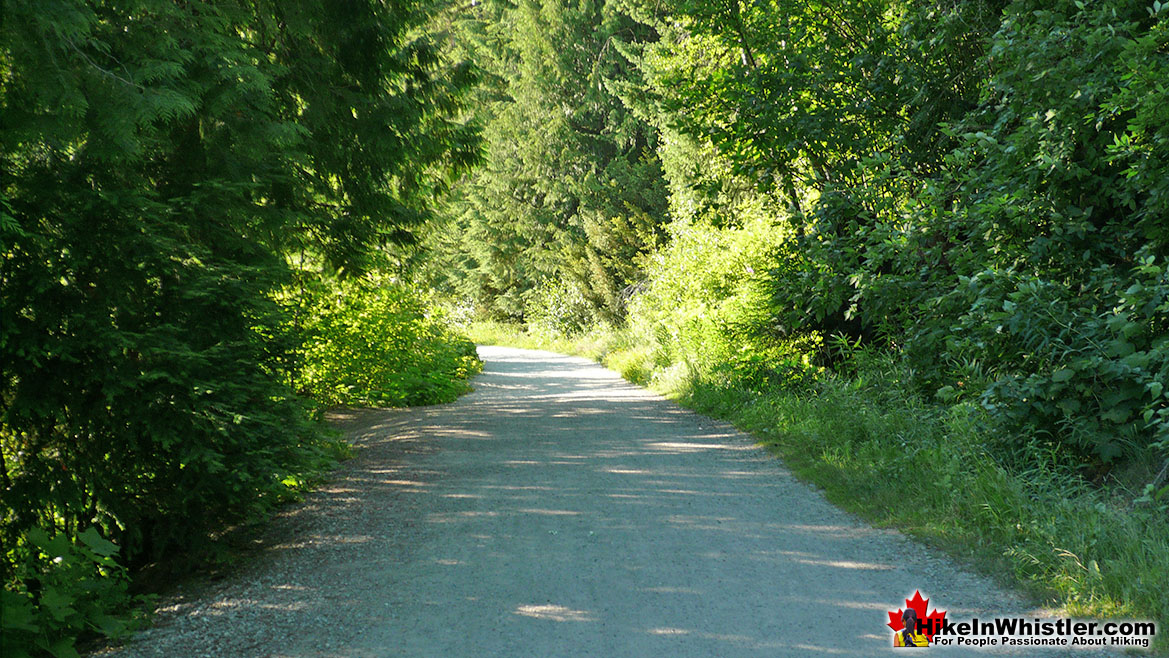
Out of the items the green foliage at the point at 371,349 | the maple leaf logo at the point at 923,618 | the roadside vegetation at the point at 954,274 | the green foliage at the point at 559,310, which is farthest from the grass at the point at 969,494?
the green foliage at the point at 559,310

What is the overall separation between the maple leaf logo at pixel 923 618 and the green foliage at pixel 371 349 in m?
6.58

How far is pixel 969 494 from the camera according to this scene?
6062 mm

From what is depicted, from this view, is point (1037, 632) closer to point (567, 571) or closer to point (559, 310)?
point (567, 571)

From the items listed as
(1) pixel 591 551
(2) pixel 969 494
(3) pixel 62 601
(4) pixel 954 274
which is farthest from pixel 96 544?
(4) pixel 954 274

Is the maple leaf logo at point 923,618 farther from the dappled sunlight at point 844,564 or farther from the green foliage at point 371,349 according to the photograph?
the green foliage at point 371,349

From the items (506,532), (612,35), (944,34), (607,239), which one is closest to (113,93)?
(506,532)

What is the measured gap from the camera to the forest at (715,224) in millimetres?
4906

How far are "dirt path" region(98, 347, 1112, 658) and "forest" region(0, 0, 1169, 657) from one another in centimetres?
49

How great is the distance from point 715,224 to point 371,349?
5.43 m

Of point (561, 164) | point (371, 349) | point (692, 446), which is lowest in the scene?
point (692, 446)

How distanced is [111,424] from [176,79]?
229 centimetres

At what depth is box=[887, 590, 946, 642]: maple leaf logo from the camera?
4.27m

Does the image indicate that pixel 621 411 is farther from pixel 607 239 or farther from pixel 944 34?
pixel 607 239

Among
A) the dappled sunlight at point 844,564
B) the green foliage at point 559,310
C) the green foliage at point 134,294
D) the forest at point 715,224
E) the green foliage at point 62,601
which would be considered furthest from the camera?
the green foliage at point 559,310
